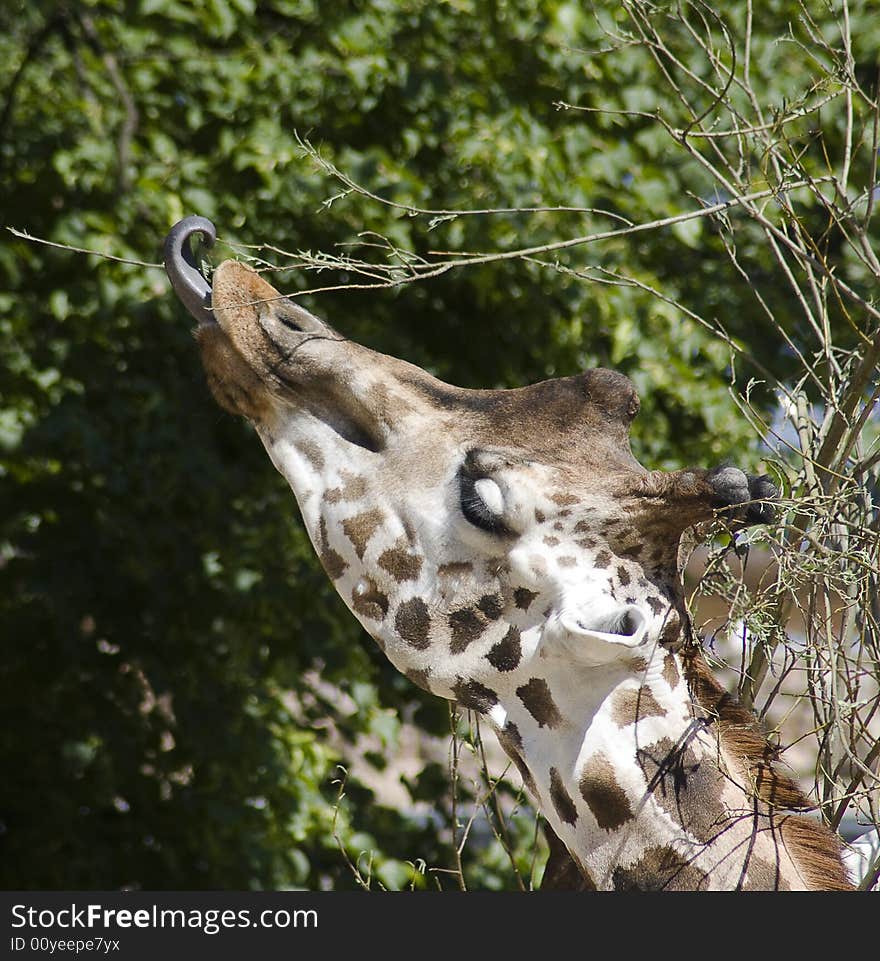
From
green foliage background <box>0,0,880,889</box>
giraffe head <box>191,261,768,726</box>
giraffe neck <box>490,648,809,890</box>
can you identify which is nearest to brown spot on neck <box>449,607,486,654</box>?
giraffe head <box>191,261,768,726</box>

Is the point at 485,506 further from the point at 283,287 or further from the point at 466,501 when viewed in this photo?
the point at 283,287

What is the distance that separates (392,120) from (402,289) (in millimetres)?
407

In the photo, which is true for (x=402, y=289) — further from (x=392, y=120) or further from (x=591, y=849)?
(x=591, y=849)

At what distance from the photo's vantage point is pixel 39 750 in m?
3.00

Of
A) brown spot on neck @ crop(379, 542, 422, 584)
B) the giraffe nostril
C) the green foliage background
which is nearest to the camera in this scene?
the giraffe nostril

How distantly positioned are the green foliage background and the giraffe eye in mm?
Result: 1575

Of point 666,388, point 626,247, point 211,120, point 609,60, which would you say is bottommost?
point 666,388

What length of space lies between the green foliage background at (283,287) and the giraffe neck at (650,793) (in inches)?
66.4

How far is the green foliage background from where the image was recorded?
8.82ft

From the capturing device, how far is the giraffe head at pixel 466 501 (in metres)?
1.08

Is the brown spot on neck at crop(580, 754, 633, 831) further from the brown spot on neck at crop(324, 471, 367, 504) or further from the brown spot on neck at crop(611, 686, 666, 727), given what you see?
the brown spot on neck at crop(324, 471, 367, 504)

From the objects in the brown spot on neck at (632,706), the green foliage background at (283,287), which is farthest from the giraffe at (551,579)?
the green foliage background at (283,287)

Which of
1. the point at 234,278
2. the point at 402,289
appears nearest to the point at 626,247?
the point at 402,289

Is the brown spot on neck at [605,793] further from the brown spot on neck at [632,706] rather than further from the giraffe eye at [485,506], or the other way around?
the giraffe eye at [485,506]
